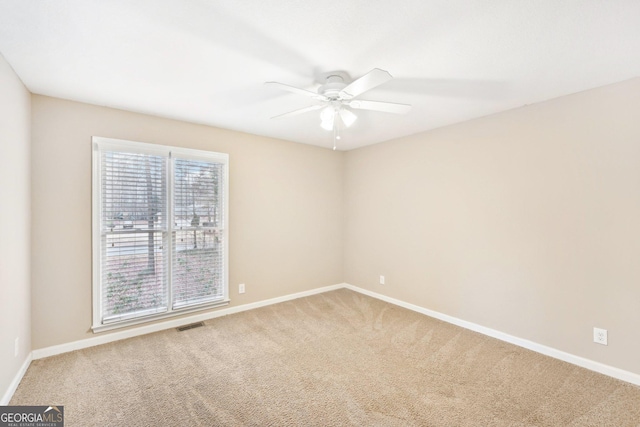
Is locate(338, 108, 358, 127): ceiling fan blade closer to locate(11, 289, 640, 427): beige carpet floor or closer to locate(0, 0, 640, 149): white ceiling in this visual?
locate(0, 0, 640, 149): white ceiling

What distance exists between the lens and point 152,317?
10.4 feet

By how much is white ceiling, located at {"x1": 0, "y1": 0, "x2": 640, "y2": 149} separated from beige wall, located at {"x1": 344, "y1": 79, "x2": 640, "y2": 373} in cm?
36

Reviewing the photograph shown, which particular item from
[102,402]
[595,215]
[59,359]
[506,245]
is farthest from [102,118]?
[595,215]

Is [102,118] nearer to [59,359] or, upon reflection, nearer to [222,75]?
[222,75]

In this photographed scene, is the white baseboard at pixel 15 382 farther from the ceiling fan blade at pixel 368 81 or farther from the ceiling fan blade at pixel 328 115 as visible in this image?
the ceiling fan blade at pixel 368 81

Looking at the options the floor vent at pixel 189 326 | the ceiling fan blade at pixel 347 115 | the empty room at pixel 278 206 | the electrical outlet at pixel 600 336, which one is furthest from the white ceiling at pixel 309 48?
the floor vent at pixel 189 326

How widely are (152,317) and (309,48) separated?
10.4 feet

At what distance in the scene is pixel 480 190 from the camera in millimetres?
3230

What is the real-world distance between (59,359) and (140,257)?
109 cm

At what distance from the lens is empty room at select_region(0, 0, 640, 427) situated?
1.78 metres

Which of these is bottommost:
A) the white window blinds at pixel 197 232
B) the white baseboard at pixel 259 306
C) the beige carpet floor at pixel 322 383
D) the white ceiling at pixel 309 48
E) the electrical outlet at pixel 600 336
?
the beige carpet floor at pixel 322 383

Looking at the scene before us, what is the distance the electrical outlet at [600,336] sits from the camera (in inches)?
94.6

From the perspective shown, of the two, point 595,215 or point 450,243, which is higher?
point 595,215

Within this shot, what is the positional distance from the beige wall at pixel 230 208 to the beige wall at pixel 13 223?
0.15 m
